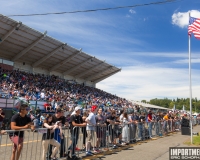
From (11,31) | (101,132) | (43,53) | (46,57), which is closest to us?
(101,132)

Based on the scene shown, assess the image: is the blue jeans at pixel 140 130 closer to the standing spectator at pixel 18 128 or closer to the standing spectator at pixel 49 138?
the standing spectator at pixel 49 138

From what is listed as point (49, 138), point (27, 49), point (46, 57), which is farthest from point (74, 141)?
point (46, 57)

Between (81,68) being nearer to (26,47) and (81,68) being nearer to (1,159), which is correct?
(26,47)

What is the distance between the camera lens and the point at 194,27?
1181cm

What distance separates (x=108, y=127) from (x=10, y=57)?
2608 centimetres

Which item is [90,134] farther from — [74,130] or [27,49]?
[27,49]

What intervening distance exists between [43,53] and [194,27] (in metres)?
24.2

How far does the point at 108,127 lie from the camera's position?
9156 millimetres

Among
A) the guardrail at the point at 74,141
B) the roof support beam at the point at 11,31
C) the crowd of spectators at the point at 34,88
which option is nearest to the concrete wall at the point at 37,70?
the crowd of spectators at the point at 34,88

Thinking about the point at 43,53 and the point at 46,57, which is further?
the point at 46,57

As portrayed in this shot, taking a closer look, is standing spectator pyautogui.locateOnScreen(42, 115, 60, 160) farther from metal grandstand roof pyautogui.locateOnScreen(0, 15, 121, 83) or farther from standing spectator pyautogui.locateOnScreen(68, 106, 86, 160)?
metal grandstand roof pyautogui.locateOnScreen(0, 15, 121, 83)

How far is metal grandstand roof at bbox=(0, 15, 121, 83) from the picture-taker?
25.0 metres

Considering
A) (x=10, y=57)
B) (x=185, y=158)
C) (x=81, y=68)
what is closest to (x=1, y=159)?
(x=185, y=158)

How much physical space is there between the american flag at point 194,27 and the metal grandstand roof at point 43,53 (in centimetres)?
1812
